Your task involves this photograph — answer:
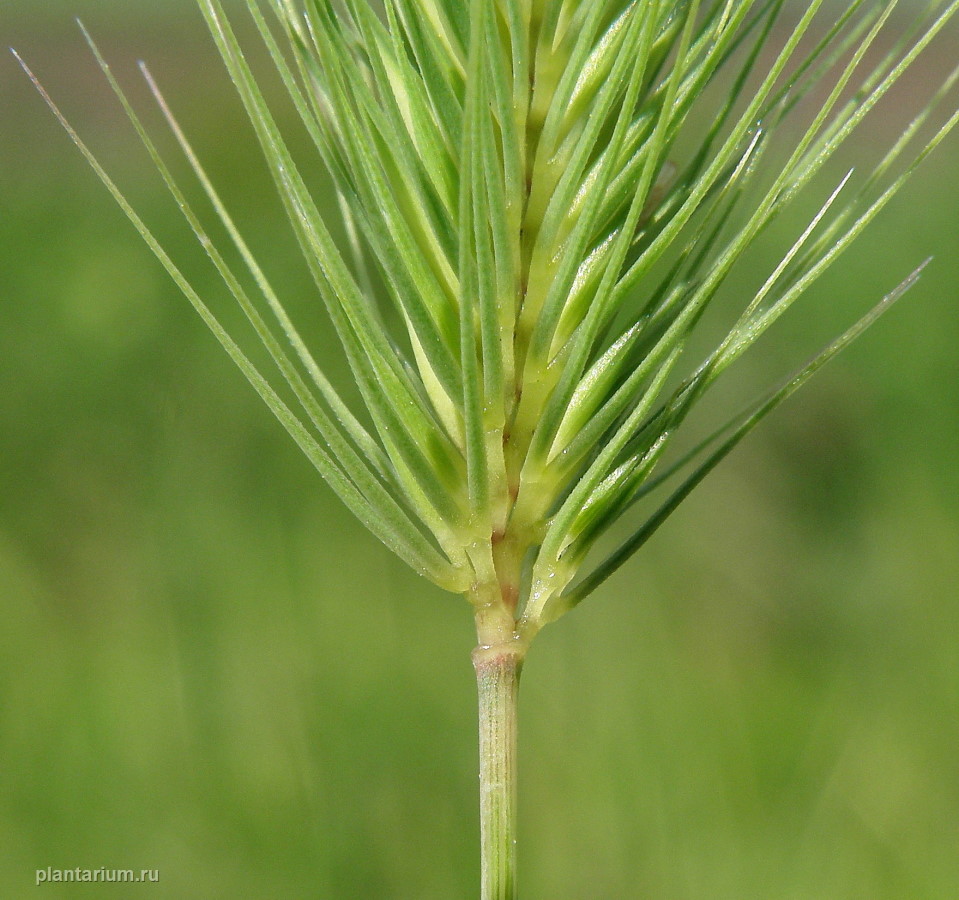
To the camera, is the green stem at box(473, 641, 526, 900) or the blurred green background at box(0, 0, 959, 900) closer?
the green stem at box(473, 641, 526, 900)

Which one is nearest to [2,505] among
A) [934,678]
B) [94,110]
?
[934,678]

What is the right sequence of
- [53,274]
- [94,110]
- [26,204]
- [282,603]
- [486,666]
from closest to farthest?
[486,666], [282,603], [53,274], [26,204], [94,110]

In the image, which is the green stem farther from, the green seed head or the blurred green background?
the blurred green background

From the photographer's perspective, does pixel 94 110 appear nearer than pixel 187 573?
No

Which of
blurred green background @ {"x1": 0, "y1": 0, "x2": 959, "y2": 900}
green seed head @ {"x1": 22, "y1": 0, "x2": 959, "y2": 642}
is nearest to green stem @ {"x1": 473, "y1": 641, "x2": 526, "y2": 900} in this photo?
green seed head @ {"x1": 22, "y1": 0, "x2": 959, "y2": 642}

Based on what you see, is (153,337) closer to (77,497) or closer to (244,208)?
(77,497)

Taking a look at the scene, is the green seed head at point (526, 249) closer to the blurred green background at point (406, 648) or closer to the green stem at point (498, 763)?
the green stem at point (498, 763)
